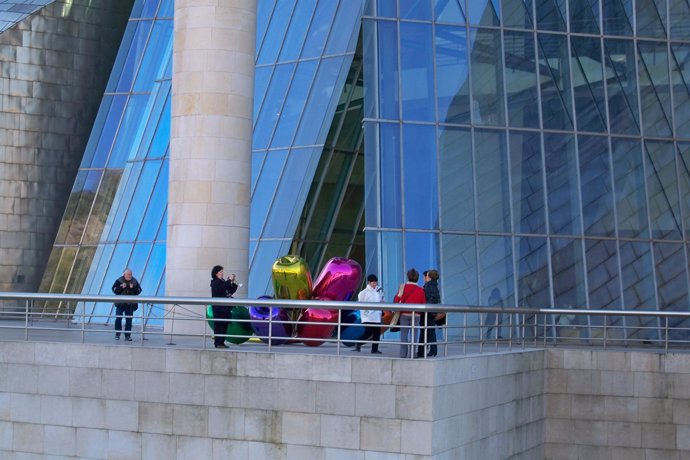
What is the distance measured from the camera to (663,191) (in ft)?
112

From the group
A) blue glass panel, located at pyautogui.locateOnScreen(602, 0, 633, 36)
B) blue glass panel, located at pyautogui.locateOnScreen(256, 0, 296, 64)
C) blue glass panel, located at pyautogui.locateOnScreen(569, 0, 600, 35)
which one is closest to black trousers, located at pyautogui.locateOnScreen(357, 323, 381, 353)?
blue glass panel, located at pyautogui.locateOnScreen(256, 0, 296, 64)

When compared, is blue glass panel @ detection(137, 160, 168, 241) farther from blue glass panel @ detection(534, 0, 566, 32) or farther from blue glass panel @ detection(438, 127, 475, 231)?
blue glass panel @ detection(534, 0, 566, 32)

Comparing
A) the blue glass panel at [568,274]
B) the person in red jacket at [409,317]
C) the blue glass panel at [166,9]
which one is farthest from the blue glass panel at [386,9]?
the person in red jacket at [409,317]

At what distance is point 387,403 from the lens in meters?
18.7

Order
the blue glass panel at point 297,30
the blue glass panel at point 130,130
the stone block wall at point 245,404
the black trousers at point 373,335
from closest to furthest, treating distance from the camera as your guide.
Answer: the stone block wall at point 245,404 → the black trousers at point 373,335 → the blue glass panel at point 297,30 → the blue glass panel at point 130,130

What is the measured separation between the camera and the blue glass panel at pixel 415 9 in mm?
32719

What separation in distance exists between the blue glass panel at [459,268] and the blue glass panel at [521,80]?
12.4 ft

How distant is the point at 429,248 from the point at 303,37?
7611 millimetres

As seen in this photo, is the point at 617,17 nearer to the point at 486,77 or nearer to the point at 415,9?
the point at 486,77

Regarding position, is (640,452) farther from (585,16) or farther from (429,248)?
(585,16)

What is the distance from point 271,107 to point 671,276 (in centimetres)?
1135

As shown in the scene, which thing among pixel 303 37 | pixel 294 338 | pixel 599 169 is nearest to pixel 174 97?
pixel 294 338

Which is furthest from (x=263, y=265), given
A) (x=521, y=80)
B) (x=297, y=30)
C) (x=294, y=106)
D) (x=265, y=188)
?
(x=521, y=80)

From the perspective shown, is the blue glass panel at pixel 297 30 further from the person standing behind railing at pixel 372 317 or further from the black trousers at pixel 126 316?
the person standing behind railing at pixel 372 317
